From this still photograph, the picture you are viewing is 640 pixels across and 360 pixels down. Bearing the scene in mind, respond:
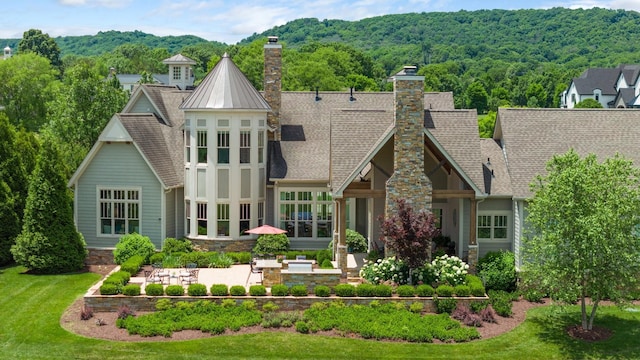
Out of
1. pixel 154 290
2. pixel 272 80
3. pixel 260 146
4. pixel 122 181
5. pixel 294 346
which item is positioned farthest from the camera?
pixel 272 80

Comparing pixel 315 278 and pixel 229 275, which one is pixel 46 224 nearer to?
pixel 229 275

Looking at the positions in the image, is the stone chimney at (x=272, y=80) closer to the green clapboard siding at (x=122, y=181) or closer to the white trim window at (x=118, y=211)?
the green clapboard siding at (x=122, y=181)

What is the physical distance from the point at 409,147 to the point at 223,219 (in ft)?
31.4

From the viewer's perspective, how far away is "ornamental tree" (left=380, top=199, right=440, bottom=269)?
1094 inches

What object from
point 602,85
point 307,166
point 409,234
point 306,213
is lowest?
point 409,234

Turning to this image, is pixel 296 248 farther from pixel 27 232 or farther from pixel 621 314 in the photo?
pixel 621 314

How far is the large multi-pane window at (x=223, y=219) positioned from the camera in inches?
1344

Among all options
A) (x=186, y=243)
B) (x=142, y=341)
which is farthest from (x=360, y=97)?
(x=142, y=341)

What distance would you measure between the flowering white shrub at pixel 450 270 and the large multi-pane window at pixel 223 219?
32.5 ft

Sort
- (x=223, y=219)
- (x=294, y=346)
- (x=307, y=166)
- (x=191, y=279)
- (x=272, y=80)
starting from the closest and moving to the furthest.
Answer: (x=294, y=346), (x=191, y=279), (x=223, y=219), (x=307, y=166), (x=272, y=80)

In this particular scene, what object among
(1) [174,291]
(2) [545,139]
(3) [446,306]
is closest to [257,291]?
(1) [174,291]

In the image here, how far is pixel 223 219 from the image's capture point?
3419 centimetres

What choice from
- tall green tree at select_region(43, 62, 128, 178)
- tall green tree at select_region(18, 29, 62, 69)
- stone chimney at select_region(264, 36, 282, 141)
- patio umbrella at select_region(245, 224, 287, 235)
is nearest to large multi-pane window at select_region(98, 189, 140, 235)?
patio umbrella at select_region(245, 224, 287, 235)

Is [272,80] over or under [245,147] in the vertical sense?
over
